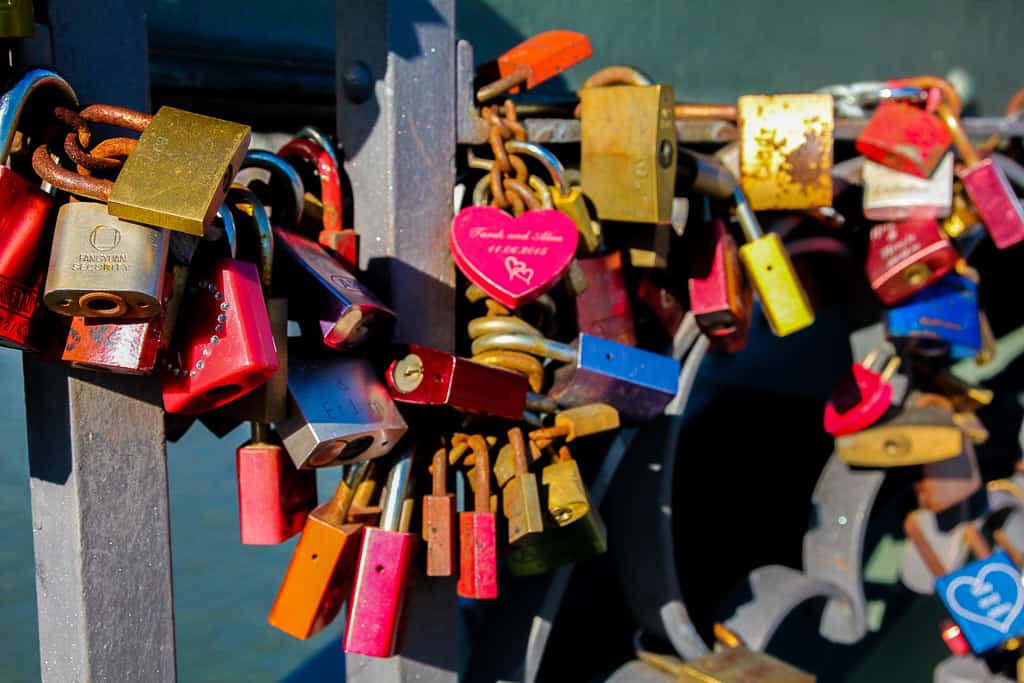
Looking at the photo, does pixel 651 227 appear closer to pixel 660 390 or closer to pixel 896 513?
pixel 660 390

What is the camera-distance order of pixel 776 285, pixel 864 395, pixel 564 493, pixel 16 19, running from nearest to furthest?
pixel 16 19 → pixel 564 493 → pixel 776 285 → pixel 864 395

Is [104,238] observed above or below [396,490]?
above

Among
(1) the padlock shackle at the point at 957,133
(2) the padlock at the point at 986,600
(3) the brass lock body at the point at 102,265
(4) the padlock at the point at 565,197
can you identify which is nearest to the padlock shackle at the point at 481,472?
(4) the padlock at the point at 565,197

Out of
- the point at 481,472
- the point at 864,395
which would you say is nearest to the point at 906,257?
the point at 864,395

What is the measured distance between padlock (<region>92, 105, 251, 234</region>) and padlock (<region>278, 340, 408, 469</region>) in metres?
0.19

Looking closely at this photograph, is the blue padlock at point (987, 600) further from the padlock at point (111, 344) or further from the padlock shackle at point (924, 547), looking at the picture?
the padlock at point (111, 344)

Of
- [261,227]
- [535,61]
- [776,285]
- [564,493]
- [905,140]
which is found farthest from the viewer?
[905,140]

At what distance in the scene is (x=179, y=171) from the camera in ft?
2.11

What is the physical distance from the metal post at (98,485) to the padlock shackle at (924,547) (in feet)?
4.11

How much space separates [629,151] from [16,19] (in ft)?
1.74

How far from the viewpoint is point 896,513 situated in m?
1.90

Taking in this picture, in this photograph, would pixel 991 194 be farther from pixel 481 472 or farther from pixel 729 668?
pixel 481 472

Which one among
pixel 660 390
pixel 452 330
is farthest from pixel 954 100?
pixel 452 330

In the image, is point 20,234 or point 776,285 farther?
point 776,285
